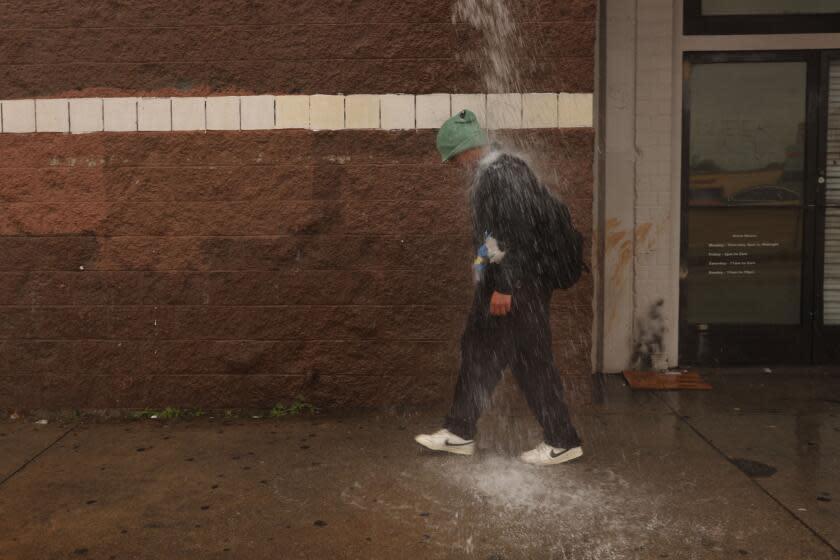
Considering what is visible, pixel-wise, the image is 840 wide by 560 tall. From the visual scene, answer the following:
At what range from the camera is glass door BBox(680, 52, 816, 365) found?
6547 mm

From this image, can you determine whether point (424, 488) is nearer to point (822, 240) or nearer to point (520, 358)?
point (520, 358)

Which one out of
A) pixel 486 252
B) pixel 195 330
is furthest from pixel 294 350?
pixel 486 252

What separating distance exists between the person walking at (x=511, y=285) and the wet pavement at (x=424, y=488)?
0.69ft

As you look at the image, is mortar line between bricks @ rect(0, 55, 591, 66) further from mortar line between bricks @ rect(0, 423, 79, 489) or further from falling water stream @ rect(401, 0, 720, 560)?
mortar line between bricks @ rect(0, 423, 79, 489)

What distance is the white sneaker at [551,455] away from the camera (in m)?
4.56

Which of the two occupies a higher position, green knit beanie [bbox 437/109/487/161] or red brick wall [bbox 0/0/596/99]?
red brick wall [bbox 0/0/596/99]

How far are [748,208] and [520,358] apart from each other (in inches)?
119

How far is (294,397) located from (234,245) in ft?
3.60

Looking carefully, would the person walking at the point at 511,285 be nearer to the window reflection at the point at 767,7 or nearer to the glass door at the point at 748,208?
the glass door at the point at 748,208

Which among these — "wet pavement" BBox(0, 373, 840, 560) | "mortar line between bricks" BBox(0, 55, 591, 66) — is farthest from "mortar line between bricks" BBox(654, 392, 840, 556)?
"mortar line between bricks" BBox(0, 55, 591, 66)

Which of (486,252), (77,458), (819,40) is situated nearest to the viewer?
(486,252)

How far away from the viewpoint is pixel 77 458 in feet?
15.8

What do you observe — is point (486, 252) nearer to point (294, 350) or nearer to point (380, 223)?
point (380, 223)

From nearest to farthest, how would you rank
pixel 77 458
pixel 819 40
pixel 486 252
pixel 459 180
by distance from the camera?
pixel 486 252 < pixel 77 458 < pixel 459 180 < pixel 819 40
